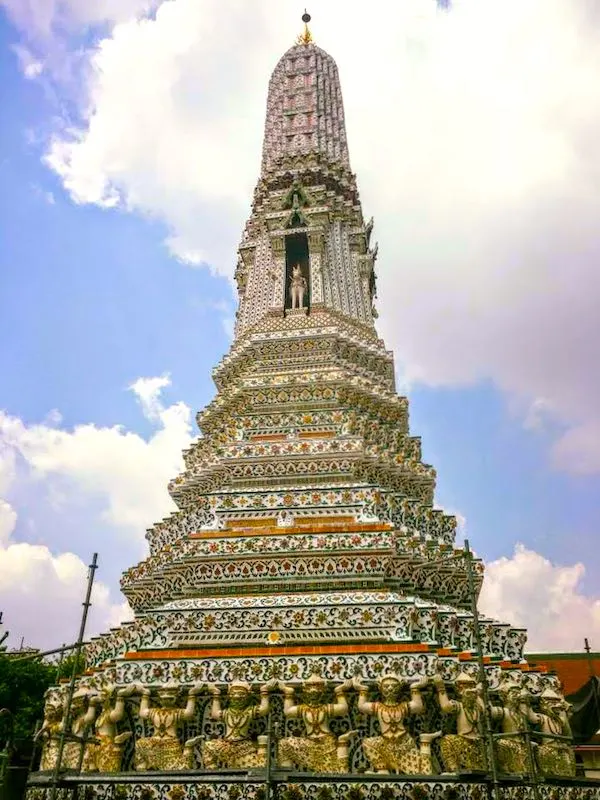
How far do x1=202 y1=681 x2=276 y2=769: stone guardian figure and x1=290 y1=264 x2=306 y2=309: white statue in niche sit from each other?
1031 cm

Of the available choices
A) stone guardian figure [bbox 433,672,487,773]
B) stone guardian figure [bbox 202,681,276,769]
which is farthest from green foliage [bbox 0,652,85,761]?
stone guardian figure [bbox 433,672,487,773]

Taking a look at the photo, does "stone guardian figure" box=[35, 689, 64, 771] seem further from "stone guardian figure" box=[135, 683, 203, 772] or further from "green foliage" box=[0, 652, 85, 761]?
"green foliage" box=[0, 652, 85, 761]

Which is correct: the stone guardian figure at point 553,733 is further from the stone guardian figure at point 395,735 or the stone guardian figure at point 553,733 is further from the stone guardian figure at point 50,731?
the stone guardian figure at point 50,731

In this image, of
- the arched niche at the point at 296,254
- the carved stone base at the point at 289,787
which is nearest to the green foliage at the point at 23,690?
the carved stone base at the point at 289,787

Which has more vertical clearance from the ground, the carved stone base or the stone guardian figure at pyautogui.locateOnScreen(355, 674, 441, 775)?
the stone guardian figure at pyautogui.locateOnScreen(355, 674, 441, 775)

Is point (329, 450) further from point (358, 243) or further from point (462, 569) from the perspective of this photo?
point (358, 243)

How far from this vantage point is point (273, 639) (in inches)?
369

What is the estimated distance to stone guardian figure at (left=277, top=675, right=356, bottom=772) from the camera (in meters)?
8.04

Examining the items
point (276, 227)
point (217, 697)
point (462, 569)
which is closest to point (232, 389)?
point (276, 227)

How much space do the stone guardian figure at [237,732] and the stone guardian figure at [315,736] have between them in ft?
0.82

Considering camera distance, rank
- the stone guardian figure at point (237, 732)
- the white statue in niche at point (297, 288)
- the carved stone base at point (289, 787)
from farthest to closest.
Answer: the white statue in niche at point (297, 288)
the stone guardian figure at point (237, 732)
the carved stone base at point (289, 787)

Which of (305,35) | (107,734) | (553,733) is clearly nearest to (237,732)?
(107,734)

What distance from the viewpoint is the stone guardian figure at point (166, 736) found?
823 centimetres

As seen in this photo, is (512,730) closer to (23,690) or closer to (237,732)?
(237,732)
